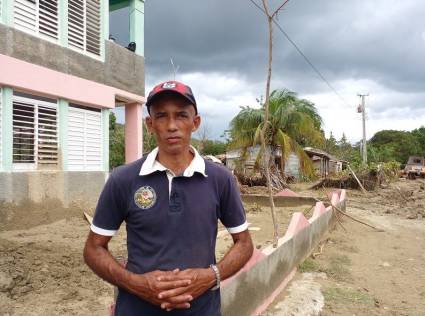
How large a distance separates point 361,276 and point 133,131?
291 inches

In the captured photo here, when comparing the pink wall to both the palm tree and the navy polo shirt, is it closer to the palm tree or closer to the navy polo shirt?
the navy polo shirt

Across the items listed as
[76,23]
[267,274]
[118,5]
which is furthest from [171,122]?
[118,5]

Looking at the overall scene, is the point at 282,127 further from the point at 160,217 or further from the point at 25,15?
the point at 160,217

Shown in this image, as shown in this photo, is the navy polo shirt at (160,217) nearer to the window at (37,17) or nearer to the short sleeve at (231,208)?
the short sleeve at (231,208)

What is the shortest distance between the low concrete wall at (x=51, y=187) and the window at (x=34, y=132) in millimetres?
279

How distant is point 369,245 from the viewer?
9180 mm

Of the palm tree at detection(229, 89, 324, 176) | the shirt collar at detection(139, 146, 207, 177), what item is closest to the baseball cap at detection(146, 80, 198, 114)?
the shirt collar at detection(139, 146, 207, 177)

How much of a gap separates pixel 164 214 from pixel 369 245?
8408mm

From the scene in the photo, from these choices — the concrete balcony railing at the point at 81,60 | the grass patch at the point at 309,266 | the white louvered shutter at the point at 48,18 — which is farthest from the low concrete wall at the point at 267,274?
the white louvered shutter at the point at 48,18

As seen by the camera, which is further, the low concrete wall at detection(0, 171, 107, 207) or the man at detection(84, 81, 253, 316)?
the low concrete wall at detection(0, 171, 107, 207)

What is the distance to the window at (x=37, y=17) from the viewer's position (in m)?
7.75

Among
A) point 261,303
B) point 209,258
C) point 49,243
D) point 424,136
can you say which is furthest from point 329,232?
point 424,136

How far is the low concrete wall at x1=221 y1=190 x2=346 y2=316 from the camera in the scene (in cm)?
399

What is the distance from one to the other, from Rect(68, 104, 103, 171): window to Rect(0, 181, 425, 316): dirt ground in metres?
1.26
